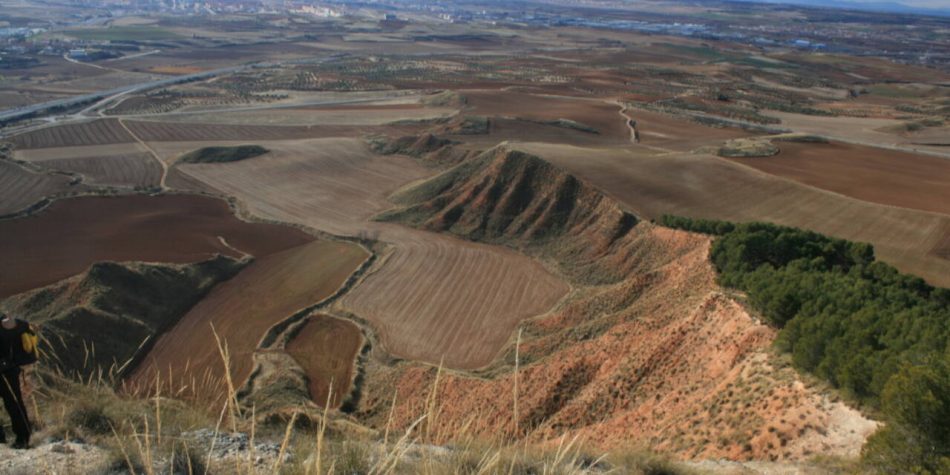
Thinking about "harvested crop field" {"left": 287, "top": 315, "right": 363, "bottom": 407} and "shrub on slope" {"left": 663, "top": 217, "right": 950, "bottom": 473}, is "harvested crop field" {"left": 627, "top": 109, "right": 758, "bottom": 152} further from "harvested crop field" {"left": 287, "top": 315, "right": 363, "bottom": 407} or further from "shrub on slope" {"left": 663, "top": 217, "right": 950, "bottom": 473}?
"harvested crop field" {"left": 287, "top": 315, "right": 363, "bottom": 407}

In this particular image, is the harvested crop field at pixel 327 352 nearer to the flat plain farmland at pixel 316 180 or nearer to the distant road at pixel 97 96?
the flat plain farmland at pixel 316 180

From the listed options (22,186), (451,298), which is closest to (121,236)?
(22,186)

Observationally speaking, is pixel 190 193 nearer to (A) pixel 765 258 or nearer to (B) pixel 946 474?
(A) pixel 765 258

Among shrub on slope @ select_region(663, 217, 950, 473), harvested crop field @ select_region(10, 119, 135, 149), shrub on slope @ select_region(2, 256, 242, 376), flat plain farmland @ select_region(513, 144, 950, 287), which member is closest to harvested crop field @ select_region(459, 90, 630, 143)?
flat plain farmland @ select_region(513, 144, 950, 287)

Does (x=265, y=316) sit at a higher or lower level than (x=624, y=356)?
lower

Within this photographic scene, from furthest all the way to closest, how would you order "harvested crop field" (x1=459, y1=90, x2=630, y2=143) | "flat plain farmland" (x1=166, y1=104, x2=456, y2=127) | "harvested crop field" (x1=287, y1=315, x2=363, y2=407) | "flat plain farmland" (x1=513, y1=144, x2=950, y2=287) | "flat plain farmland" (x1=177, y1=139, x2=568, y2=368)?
"flat plain farmland" (x1=166, y1=104, x2=456, y2=127) < "harvested crop field" (x1=459, y1=90, x2=630, y2=143) < "flat plain farmland" (x1=513, y1=144, x2=950, y2=287) < "flat plain farmland" (x1=177, y1=139, x2=568, y2=368) < "harvested crop field" (x1=287, y1=315, x2=363, y2=407)

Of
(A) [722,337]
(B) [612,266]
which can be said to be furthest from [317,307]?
(A) [722,337]
